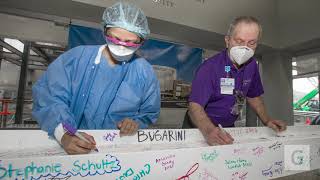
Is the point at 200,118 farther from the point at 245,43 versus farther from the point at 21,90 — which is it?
the point at 21,90

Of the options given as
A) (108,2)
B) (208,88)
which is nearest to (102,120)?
(208,88)

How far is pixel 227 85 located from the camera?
121cm

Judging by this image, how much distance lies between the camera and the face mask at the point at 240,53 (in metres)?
1.17

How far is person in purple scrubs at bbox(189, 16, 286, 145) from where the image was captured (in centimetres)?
115

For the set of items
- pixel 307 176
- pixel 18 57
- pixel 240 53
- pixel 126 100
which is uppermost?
pixel 18 57

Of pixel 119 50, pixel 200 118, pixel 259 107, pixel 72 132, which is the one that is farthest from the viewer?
pixel 259 107

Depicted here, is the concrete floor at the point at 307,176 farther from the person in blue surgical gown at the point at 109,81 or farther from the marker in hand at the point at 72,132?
the marker in hand at the point at 72,132

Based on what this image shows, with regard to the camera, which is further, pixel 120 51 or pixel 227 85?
pixel 227 85

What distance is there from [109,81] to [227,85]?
0.56 m

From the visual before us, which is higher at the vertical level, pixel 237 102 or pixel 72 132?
pixel 237 102

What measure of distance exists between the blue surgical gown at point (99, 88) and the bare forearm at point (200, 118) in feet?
0.55

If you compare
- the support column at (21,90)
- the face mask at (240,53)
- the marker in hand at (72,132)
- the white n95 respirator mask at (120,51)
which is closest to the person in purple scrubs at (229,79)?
the face mask at (240,53)

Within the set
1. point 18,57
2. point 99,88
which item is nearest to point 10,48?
point 18,57

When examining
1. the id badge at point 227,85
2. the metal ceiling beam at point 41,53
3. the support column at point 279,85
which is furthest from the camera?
the support column at point 279,85
